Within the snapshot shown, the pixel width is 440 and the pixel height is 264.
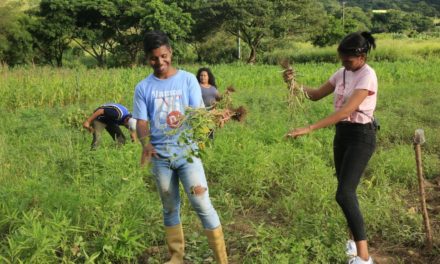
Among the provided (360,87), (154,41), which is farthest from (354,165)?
(154,41)

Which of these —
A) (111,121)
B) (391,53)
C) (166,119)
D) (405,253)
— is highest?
(166,119)

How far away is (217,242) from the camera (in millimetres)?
2979

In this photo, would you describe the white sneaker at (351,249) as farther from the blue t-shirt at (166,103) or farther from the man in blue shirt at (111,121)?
the man in blue shirt at (111,121)

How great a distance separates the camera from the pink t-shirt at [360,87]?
2807 mm

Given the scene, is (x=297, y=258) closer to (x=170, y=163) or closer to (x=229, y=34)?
(x=170, y=163)

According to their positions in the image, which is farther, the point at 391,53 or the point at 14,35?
the point at 391,53

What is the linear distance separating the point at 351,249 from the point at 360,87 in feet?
4.04

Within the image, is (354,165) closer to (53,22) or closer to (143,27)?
(143,27)

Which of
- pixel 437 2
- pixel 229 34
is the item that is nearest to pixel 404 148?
pixel 229 34

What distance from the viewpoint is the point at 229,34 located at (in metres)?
35.3

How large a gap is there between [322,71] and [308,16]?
17.1m

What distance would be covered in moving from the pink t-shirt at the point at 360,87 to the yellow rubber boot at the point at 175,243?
1492mm

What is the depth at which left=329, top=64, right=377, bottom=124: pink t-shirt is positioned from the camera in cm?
281

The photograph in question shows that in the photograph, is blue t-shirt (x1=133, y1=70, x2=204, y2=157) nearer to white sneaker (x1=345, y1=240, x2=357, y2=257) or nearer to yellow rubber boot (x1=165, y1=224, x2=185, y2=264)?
yellow rubber boot (x1=165, y1=224, x2=185, y2=264)
